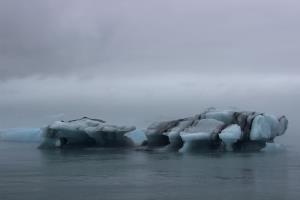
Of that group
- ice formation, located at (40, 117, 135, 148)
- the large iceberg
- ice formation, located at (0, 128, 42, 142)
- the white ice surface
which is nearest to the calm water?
the white ice surface

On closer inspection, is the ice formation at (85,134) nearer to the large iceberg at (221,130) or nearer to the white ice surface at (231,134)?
the large iceberg at (221,130)

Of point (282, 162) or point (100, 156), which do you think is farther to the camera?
point (100, 156)

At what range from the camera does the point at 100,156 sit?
3219 cm

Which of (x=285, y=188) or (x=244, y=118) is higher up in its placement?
(x=244, y=118)

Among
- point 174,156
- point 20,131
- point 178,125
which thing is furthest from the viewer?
point 20,131

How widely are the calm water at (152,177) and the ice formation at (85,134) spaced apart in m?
2.93

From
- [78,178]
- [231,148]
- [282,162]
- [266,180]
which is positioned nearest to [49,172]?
[78,178]

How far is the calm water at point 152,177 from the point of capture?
18.2 meters

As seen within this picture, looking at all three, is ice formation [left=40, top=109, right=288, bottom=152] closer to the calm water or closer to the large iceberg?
the large iceberg

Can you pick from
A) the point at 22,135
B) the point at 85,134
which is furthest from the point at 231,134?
the point at 22,135

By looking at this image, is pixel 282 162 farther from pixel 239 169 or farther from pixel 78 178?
pixel 78 178

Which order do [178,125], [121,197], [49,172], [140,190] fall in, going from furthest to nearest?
[178,125], [49,172], [140,190], [121,197]

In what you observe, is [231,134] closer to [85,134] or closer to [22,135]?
[85,134]

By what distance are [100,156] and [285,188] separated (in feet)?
47.8
